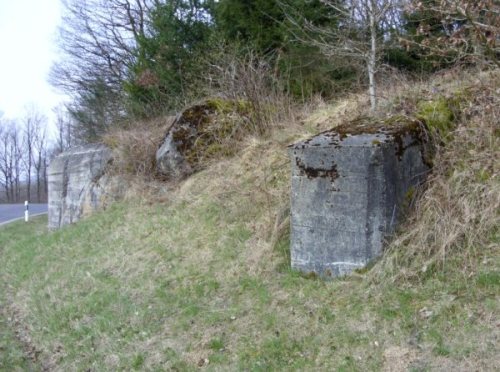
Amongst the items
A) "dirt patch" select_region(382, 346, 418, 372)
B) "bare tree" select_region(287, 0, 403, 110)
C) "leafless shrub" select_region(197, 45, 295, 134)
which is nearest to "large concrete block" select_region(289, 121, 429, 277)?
"dirt patch" select_region(382, 346, 418, 372)

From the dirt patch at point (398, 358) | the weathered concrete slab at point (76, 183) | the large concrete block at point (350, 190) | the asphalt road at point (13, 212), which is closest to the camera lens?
the dirt patch at point (398, 358)

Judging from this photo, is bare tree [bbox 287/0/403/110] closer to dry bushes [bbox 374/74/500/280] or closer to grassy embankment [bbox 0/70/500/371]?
grassy embankment [bbox 0/70/500/371]

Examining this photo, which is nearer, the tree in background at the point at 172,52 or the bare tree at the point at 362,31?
the bare tree at the point at 362,31

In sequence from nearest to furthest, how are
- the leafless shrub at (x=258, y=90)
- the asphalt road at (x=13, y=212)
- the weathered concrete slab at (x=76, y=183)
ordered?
the leafless shrub at (x=258, y=90) < the weathered concrete slab at (x=76, y=183) < the asphalt road at (x=13, y=212)

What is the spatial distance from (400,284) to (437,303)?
16.6 inches

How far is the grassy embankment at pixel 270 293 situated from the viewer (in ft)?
11.8

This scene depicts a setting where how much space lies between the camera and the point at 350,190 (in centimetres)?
455

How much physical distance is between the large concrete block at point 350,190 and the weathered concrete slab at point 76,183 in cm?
730

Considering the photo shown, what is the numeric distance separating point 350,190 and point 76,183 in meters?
9.34

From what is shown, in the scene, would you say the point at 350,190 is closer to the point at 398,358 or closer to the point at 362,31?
the point at 398,358

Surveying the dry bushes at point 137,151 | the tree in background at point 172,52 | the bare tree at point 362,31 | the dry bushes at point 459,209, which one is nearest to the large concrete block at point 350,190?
the dry bushes at point 459,209

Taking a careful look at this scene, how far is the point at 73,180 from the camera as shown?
12258 mm

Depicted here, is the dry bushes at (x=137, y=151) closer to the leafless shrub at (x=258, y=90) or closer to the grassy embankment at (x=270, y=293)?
the leafless shrub at (x=258, y=90)

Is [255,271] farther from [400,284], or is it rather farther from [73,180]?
[73,180]
